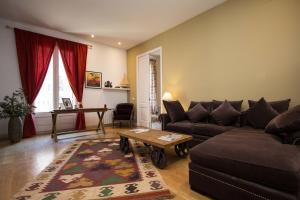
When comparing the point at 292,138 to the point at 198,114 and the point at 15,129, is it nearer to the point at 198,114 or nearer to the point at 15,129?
the point at 198,114

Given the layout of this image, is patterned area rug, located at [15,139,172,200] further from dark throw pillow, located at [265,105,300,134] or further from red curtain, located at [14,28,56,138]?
red curtain, located at [14,28,56,138]

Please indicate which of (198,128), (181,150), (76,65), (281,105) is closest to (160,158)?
(181,150)

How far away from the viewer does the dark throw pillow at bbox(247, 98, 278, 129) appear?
2.43 meters

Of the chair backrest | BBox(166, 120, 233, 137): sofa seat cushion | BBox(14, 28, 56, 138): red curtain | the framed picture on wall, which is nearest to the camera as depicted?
BBox(166, 120, 233, 137): sofa seat cushion

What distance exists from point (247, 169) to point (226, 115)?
1.71 m

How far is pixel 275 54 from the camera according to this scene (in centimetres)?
275

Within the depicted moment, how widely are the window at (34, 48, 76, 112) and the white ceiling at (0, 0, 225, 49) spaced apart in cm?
103

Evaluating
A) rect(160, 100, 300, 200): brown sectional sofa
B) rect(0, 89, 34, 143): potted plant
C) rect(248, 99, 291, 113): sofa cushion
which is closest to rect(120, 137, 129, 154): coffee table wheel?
rect(160, 100, 300, 200): brown sectional sofa

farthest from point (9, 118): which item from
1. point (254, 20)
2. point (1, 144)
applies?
point (254, 20)

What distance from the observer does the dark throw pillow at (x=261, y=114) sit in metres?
2.43

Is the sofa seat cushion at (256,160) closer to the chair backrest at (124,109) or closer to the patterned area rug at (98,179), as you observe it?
the patterned area rug at (98,179)

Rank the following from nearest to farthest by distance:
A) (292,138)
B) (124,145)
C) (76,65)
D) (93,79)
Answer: (292,138) → (124,145) → (76,65) → (93,79)

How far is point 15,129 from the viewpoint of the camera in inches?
147

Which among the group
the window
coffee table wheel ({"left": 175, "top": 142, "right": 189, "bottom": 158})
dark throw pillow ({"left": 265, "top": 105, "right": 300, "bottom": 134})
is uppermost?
the window
